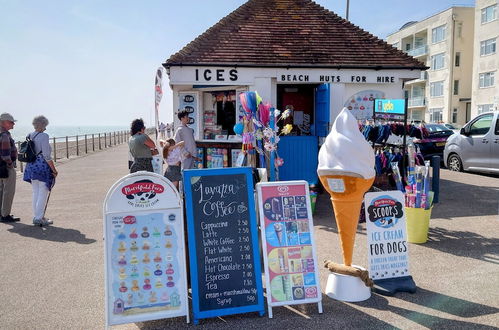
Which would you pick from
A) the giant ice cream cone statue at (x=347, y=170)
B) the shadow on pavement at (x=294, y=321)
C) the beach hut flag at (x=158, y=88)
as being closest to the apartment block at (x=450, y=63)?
the beach hut flag at (x=158, y=88)

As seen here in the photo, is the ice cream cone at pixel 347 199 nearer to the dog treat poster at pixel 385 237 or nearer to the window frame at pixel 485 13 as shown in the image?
the dog treat poster at pixel 385 237

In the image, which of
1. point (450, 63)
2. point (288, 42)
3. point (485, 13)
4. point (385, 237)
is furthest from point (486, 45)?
point (385, 237)

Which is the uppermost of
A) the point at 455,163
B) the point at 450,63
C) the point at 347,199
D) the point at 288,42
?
the point at 450,63

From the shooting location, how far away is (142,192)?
365 cm

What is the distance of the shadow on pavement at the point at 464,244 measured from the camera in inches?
213

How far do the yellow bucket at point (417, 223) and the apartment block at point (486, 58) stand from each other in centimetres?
3305

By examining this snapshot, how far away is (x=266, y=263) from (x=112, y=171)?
11.8 meters

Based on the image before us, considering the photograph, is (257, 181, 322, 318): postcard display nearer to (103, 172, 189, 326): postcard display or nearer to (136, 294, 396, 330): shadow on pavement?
(136, 294, 396, 330): shadow on pavement

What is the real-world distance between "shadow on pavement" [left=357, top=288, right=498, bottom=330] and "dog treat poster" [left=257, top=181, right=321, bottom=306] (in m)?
0.65

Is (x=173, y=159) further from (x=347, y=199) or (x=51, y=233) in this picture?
(x=347, y=199)

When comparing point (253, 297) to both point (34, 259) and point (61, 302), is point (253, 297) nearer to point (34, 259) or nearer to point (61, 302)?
point (61, 302)

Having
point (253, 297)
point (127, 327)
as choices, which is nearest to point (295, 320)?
point (253, 297)

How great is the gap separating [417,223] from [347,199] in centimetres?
216

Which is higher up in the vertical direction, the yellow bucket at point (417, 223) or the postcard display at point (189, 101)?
the postcard display at point (189, 101)
